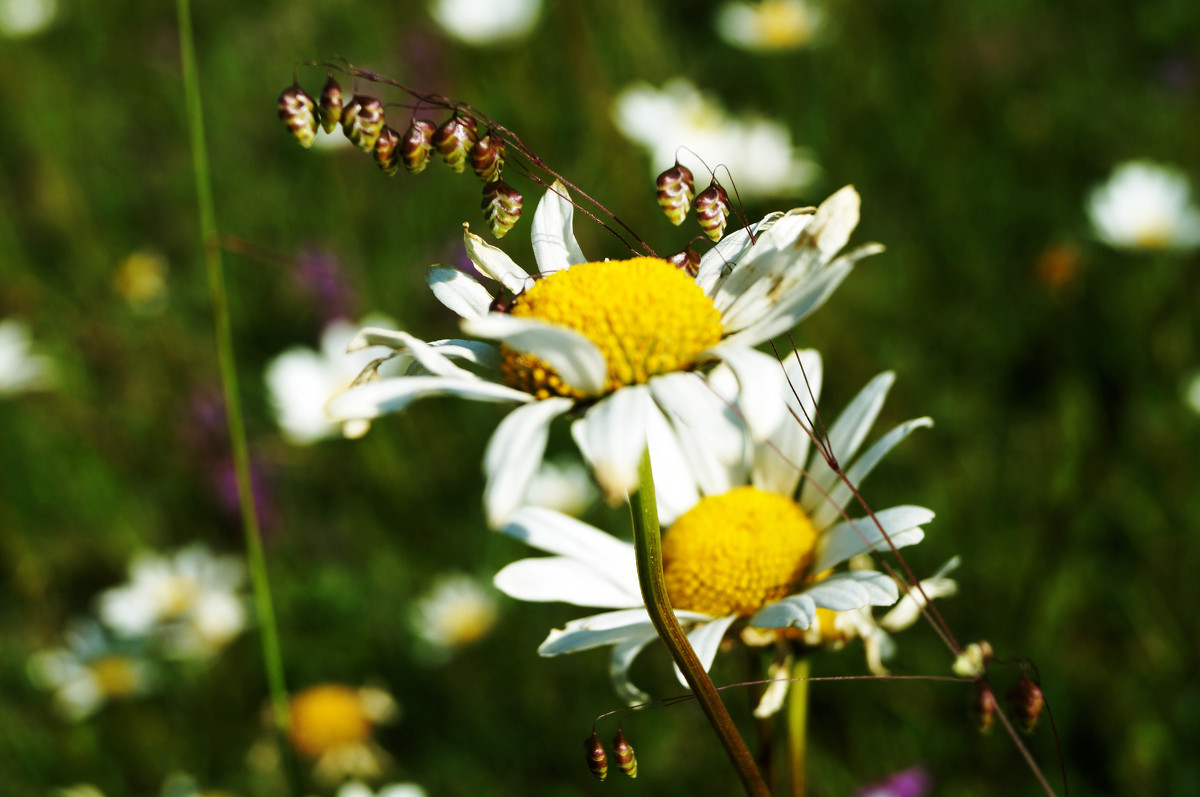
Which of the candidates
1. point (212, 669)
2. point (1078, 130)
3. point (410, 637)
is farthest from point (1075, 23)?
point (212, 669)

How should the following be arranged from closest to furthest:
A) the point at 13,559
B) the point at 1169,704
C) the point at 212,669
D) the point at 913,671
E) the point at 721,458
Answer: the point at 721,458 → the point at 1169,704 → the point at 913,671 → the point at 212,669 → the point at 13,559

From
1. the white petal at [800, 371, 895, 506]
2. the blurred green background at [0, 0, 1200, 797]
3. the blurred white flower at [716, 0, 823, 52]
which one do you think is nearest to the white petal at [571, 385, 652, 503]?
the white petal at [800, 371, 895, 506]

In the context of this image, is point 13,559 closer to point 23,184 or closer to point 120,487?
point 120,487

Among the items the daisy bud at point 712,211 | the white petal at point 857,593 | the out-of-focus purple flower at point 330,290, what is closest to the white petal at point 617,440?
the daisy bud at point 712,211

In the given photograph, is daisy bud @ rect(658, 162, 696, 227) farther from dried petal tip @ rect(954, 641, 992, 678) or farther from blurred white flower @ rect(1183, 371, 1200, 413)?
blurred white flower @ rect(1183, 371, 1200, 413)

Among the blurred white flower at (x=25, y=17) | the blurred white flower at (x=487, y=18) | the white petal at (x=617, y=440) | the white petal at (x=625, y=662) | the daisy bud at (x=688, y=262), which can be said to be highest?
the blurred white flower at (x=25, y=17)

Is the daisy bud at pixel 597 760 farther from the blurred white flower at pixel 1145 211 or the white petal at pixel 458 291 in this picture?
the blurred white flower at pixel 1145 211
